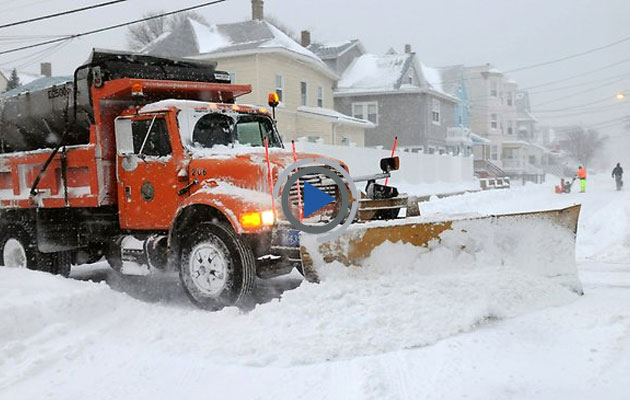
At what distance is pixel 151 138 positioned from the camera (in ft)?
24.8

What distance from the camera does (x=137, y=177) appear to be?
25.3 feet

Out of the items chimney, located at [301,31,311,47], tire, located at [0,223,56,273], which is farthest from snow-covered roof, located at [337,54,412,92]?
tire, located at [0,223,56,273]

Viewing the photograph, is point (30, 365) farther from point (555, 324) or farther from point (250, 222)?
point (555, 324)

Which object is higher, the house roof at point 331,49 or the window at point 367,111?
the house roof at point 331,49

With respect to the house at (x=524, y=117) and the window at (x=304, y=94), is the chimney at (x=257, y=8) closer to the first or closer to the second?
the window at (x=304, y=94)

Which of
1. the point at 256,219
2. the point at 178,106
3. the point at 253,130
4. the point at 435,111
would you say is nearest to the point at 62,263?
the point at 178,106

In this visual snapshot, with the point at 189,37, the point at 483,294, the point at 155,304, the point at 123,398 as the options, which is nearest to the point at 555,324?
the point at 483,294

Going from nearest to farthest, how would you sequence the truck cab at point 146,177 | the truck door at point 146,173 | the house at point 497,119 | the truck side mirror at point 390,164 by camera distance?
the truck cab at point 146,177
the truck door at point 146,173
the truck side mirror at point 390,164
the house at point 497,119

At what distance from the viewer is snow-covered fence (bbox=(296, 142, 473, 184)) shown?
2216 cm

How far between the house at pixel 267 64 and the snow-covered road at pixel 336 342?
72.3 ft

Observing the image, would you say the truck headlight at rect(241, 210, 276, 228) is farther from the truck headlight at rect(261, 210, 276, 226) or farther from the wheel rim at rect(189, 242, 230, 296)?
the wheel rim at rect(189, 242, 230, 296)

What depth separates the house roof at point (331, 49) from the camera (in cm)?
4044
